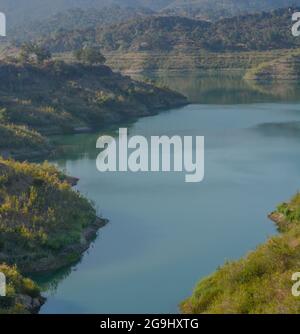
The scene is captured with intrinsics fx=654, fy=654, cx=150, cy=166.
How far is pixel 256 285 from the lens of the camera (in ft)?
69.7

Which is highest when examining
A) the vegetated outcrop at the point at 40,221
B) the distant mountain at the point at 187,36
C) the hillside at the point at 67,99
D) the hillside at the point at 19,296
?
the distant mountain at the point at 187,36

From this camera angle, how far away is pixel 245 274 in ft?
73.5

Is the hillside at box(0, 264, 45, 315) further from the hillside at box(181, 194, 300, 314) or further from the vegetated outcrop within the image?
the hillside at box(181, 194, 300, 314)

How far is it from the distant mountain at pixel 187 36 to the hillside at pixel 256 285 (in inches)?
5130

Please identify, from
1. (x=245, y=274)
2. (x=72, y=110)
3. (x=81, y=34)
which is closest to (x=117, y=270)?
(x=245, y=274)

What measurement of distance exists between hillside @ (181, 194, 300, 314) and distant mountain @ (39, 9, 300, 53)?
13029cm

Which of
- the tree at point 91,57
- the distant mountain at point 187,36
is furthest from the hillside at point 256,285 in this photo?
the distant mountain at point 187,36

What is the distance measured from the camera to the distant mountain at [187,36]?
154 metres

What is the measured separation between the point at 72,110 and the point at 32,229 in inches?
1789

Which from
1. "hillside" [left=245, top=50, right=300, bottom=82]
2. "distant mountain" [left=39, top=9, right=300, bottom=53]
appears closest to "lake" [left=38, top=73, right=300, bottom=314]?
"hillside" [left=245, top=50, right=300, bottom=82]

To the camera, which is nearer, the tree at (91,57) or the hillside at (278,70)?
the tree at (91,57)

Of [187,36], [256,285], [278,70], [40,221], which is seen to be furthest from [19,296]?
[187,36]

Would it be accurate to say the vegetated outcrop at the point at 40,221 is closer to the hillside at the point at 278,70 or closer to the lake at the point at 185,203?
the lake at the point at 185,203

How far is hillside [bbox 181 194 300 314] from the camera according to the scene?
64.8 ft
